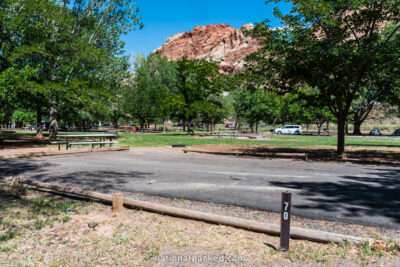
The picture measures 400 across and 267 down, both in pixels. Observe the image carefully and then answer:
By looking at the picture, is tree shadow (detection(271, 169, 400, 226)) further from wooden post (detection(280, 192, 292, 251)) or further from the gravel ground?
wooden post (detection(280, 192, 292, 251))

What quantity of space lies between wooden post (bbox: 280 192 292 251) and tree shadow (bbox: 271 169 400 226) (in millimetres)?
1813

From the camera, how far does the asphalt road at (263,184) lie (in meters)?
5.23

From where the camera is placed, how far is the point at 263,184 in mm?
7336

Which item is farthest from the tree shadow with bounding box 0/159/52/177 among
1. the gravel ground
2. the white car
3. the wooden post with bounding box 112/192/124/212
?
the white car

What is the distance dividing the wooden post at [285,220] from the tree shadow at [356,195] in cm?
181

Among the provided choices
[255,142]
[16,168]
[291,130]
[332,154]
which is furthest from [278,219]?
[291,130]

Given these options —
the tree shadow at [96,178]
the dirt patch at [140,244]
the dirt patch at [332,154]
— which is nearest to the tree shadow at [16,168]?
the tree shadow at [96,178]

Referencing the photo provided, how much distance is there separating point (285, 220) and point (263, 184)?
3832mm

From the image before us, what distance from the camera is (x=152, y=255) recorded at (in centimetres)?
351

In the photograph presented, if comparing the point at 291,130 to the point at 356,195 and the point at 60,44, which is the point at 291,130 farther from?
the point at 356,195

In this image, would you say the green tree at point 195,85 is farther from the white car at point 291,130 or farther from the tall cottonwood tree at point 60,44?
the white car at point 291,130

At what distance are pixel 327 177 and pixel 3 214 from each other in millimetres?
8683

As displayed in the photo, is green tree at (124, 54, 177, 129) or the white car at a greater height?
green tree at (124, 54, 177, 129)

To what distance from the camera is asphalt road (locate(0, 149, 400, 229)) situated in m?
5.23
